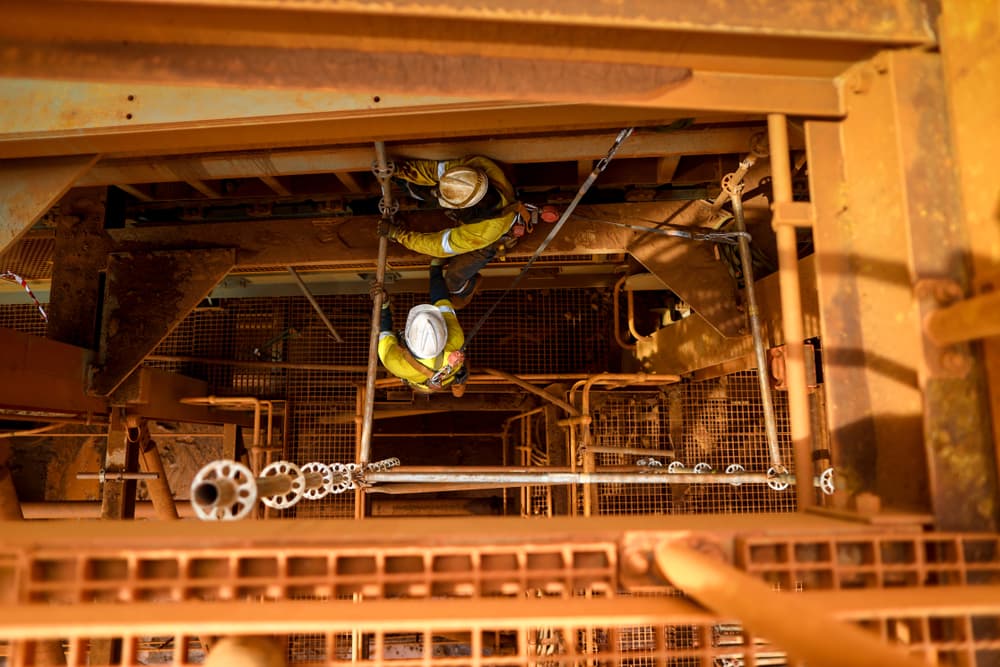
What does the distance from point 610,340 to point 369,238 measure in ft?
12.4

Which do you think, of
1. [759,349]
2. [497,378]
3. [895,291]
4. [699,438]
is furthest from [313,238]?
[699,438]

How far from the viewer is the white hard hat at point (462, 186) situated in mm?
3660

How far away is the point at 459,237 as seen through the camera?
4.11 m

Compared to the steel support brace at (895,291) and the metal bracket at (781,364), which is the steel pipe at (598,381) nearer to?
the metal bracket at (781,364)

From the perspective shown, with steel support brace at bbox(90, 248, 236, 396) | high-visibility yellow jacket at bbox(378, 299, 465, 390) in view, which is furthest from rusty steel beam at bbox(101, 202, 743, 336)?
high-visibility yellow jacket at bbox(378, 299, 465, 390)

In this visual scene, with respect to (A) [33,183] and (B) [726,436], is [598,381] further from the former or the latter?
(A) [33,183]

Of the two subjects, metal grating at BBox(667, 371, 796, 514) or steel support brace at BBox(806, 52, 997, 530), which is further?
metal grating at BBox(667, 371, 796, 514)

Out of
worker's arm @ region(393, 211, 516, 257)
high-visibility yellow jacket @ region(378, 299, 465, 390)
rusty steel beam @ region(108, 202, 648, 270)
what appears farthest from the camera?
high-visibility yellow jacket @ region(378, 299, 465, 390)

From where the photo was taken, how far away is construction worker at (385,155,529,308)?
145 inches

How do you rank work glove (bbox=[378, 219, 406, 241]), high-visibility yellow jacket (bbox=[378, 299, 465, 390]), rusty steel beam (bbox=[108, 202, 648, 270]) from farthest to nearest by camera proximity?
high-visibility yellow jacket (bbox=[378, 299, 465, 390])
rusty steel beam (bbox=[108, 202, 648, 270])
work glove (bbox=[378, 219, 406, 241])

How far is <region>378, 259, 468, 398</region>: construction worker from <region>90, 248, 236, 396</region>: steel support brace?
1.29 m

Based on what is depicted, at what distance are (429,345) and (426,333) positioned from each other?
0.09 m

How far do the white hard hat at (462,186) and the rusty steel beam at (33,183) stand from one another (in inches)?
70.2

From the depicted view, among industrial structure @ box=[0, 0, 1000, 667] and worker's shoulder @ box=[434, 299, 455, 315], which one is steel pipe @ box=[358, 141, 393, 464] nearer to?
industrial structure @ box=[0, 0, 1000, 667]
